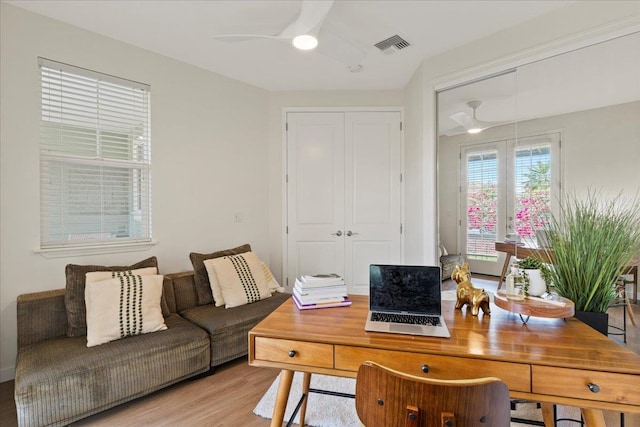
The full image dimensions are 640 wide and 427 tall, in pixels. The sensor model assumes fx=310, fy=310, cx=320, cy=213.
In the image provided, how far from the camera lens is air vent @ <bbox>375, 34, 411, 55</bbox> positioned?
267 cm

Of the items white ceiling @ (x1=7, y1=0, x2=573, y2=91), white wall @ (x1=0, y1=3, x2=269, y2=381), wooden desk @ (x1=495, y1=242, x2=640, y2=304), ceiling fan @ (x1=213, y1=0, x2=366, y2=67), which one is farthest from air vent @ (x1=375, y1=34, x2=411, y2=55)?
wooden desk @ (x1=495, y1=242, x2=640, y2=304)

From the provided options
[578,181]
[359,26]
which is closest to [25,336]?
[359,26]

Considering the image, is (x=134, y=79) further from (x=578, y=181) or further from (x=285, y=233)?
(x=578, y=181)

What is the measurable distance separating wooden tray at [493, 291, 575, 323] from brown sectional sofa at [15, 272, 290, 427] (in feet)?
6.14

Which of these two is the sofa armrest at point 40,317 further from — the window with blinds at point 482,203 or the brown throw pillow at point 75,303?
the window with blinds at point 482,203

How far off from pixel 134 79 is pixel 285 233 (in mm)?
2202

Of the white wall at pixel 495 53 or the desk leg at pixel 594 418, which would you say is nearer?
the desk leg at pixel 594 418

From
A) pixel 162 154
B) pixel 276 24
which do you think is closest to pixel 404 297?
pixel 276 24

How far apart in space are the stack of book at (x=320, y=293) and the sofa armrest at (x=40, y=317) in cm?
177

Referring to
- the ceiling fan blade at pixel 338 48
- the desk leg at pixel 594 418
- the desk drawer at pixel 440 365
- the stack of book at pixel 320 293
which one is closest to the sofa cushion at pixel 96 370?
the stack of book at pixel 320 293

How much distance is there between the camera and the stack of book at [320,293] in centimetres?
161

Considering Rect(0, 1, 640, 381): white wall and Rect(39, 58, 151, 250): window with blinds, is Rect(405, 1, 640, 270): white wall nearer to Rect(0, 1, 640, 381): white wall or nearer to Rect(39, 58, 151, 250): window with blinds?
Rect(0, 1, 640, 381): white wall

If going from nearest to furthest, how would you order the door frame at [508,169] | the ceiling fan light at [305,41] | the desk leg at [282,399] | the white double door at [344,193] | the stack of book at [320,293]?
the desk leg at [282,399] → the stack of book at [320,293] → the ceiling fan light at [305,41] → the door frame at [508,169] → the white double door at [344,193]

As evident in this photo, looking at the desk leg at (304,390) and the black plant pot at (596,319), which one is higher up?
the black plant pot at (596,319)
